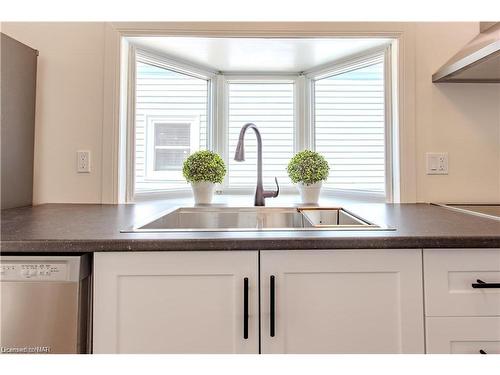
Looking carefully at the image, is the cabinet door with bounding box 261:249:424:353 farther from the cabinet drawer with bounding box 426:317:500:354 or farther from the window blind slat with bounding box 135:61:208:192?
the window blind slat with bounding box 135:61:208:192

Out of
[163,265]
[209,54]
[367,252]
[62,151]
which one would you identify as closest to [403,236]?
[367,252]

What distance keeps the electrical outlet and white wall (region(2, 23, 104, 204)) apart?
0.02 meters

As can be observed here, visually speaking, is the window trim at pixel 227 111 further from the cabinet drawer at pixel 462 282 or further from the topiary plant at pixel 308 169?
the cabinet drawer at pixel 462 282

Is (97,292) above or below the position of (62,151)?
below

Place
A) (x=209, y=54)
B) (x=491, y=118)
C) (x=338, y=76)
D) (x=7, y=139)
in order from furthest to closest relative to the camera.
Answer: (x=338, y=76) → (x=209, y=54) → (x=491, y=118) → (x=7, y=139)

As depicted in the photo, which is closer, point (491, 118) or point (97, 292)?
point (97, 292)

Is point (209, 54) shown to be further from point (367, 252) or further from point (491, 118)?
point (491, 118)

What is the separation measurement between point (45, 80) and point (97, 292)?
4.14ft

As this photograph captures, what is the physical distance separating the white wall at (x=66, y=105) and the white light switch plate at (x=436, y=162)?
1.65m

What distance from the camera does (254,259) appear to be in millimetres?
823

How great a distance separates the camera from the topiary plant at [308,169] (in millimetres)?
1583

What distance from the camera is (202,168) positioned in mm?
1576

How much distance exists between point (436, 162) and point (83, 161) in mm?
1774

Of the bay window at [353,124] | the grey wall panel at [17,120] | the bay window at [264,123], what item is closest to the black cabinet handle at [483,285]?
the bay window at [353,124]
